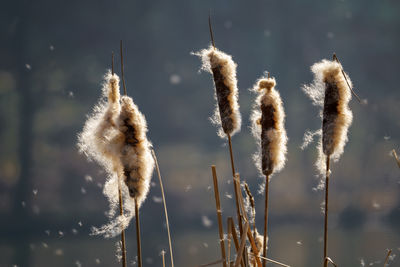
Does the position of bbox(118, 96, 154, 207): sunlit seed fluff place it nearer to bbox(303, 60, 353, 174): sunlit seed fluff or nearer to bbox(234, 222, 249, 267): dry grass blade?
bbox(234, 222, 249, 267): dry grass blade

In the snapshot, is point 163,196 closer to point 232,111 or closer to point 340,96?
point 232,111

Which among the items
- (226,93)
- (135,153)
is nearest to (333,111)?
(226,93)

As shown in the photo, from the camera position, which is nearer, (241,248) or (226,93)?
(241,248)

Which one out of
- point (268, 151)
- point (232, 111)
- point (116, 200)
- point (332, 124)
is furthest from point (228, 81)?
point (116, 200)

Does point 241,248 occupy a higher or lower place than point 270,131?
lower

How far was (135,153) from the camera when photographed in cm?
134

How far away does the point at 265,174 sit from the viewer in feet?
5.09

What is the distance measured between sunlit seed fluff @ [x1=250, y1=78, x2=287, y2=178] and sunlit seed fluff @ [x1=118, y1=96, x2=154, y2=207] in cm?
42

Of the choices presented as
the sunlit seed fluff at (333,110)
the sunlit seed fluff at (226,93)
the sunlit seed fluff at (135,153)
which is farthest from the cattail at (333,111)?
the sunlit seed fluff at (135,153)

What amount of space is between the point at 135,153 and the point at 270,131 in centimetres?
50

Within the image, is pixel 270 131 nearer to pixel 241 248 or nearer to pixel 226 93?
pixel 226 93

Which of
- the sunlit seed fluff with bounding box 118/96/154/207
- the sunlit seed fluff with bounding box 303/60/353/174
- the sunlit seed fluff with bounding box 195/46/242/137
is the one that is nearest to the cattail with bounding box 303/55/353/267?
the sunlit seed fluff with bounding box 303/60/353/174

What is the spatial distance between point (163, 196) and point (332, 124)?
64 centimetres

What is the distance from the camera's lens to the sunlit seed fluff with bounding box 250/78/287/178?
1527 millimetres
